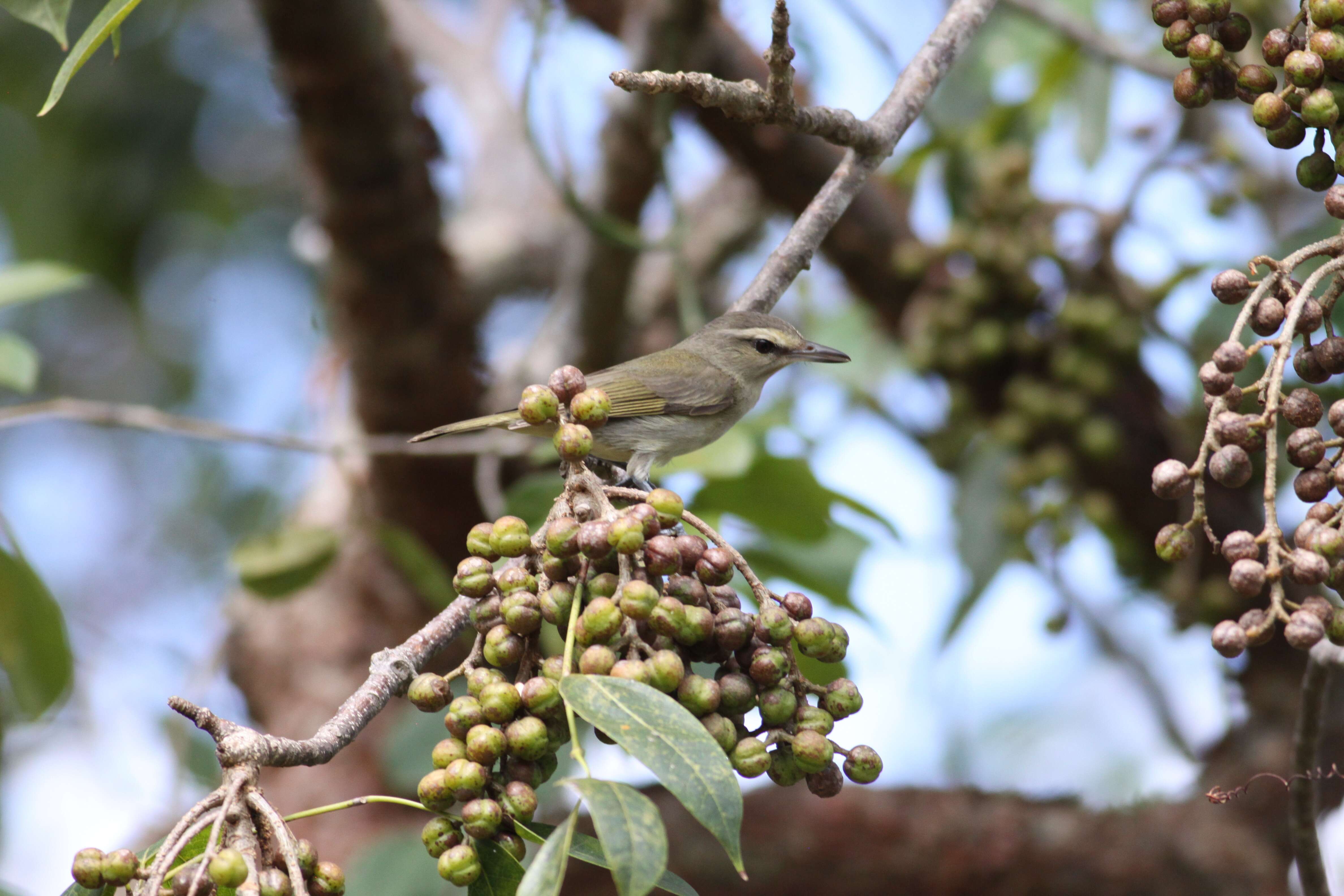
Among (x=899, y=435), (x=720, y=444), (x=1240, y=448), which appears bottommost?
(x=899, y=435)

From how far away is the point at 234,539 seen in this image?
7.31m

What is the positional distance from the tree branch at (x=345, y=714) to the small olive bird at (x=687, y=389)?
1.36 metres

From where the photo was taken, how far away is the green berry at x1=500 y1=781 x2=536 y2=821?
1552mm

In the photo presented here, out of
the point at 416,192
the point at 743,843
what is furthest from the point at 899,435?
the point at 416,192

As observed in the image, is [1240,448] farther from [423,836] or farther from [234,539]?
[234,539]

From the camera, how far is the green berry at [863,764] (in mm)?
1616

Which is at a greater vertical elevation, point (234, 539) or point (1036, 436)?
point (1036, 436)

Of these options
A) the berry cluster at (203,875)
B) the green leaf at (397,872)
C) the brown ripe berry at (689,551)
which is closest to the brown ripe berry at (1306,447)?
the brown ripe berry at (689,551)

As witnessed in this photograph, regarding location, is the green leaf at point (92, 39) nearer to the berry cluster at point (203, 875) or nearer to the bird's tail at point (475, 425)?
the berry cluster at point (203, 875)

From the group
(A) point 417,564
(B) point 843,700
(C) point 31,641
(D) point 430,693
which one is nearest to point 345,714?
(D) point 430,693

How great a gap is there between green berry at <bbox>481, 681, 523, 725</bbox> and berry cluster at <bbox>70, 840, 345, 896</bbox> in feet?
0.96

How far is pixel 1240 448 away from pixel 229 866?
1.37 meters

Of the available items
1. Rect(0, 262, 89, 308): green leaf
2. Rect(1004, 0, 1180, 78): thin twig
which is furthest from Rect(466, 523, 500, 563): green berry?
Rect(1004, 0, 1180, 78): thin twig

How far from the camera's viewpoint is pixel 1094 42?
4.04m
